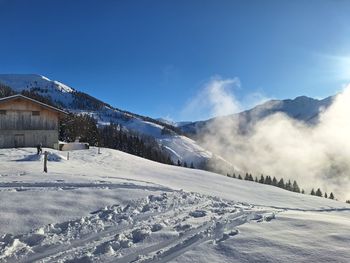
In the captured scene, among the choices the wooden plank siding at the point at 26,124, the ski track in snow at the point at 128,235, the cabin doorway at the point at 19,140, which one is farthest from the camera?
the cabin doorway at the point at 19,140

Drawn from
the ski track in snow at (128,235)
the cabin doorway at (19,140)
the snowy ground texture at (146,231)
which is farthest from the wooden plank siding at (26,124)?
the ski track in snow at (128,235)

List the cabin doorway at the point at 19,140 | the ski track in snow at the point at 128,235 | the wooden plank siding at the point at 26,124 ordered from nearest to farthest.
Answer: the ski track in snow at the point at 128,235 → the wooden plank siding at the point at 26,124 → the cabin doorway at the point at 19,140

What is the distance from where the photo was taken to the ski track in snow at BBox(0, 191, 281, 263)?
392 inches

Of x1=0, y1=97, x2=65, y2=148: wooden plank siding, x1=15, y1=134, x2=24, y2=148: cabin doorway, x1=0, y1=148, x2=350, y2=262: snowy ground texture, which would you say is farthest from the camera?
x1=15, y1=134, x2=24, y2=148: cabin doorway

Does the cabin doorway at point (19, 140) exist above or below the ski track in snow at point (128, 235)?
above

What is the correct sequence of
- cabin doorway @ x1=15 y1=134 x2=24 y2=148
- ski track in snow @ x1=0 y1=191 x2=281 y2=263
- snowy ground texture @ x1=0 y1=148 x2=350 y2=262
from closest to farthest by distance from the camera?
snowy ground texture @ x1=0 y1=148 x2=350 y2=262, ski track in snow @ x1=0 y1=191 x2=281 y2=263, cabin doorway @ x1=15 y1=134 x2=24 y2=148

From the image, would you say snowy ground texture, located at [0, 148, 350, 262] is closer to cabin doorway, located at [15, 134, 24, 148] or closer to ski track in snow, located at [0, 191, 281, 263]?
ski track in snow, located at [0, 191, 281, 263]

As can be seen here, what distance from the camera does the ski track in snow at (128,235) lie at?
9.95 metres

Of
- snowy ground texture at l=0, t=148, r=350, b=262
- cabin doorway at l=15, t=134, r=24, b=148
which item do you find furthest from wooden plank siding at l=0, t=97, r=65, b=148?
snowy ground texture at l=0, t=148, r=350, b=262

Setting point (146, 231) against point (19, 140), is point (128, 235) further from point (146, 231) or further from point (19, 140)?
point (19, 140)

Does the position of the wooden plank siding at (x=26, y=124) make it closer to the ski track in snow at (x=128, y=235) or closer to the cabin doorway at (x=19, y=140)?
the cabin doorway at (x=19, y=140)

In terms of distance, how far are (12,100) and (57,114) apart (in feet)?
18.8

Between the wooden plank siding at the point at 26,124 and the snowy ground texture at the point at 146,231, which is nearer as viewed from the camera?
the snowy ground texture at the point at 146,231

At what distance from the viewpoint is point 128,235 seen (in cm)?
1145
